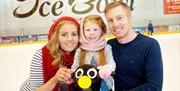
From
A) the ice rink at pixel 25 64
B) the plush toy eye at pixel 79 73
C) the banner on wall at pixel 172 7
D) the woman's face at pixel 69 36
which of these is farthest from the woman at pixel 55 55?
the banner on wall at pixel 172 7

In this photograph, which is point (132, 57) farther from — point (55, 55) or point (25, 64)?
point (25, 64)

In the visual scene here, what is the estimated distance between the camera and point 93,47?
1378 mm

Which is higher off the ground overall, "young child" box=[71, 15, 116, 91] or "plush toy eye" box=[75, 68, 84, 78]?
"young child" box=[71, 15, 116, 91]

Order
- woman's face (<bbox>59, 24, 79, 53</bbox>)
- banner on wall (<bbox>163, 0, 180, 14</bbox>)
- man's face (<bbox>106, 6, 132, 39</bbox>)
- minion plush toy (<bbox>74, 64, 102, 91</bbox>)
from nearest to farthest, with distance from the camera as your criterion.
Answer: minion plush toy (<bbox>74, 64, 102, 91</bbox>) → man's face (<bbox>106, 6, 132, 39</bbox>) → woman's face (<bbox>59, 24, 79, 53</bbox>) → banner on wall (<bbox>163, 0, 180, 14</bbox>)

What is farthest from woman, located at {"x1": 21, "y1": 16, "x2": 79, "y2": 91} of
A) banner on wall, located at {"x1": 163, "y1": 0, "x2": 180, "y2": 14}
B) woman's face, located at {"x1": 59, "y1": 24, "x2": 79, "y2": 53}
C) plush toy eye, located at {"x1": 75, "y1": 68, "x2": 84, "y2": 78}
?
banner on wall, located at {"x1": 163, "y1": 0, "x2": 180, "y2": 14}

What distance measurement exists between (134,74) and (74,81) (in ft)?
0.85

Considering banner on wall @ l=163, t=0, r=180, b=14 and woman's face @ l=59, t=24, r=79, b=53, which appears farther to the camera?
banner on wall @ l=163, t=0, r=180, b=14

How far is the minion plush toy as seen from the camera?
46.7 inches

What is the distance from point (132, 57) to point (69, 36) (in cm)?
29

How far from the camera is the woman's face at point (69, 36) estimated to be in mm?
1408

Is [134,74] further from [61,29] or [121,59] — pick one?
[61,29]

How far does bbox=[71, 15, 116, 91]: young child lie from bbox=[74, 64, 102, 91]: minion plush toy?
125 mm

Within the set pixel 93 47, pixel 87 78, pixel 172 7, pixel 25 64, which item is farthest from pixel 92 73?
pixel 172 7

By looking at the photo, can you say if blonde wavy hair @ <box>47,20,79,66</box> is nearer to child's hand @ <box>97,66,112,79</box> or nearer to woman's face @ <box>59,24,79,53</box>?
woman's face @ <box>59,24,79,53</box>
